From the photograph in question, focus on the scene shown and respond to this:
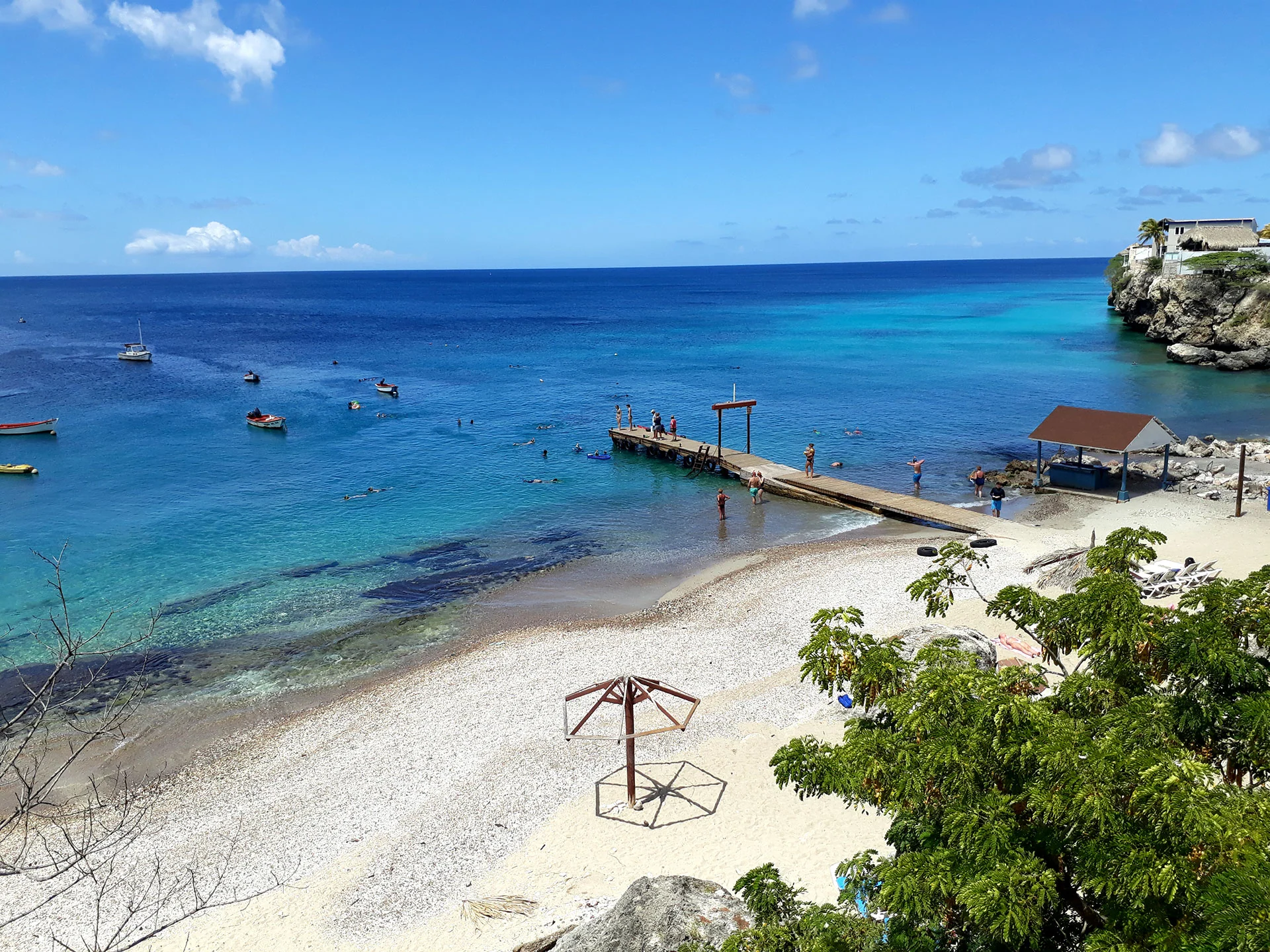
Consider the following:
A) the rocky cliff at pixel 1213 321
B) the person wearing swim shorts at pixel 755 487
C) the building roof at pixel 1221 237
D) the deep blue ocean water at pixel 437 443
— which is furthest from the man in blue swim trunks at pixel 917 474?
the building roof at pixel 1221 237

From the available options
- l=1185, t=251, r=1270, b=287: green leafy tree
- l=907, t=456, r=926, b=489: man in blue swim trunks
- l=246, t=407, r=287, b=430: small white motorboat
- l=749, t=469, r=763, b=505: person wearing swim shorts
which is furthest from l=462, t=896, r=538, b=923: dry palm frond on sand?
l=1185, t=251, r=1270, b=287: green leafy tree

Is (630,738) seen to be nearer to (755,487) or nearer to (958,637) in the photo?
(958,637)

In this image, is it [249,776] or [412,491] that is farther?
[412,491]

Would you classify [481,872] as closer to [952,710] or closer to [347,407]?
[952,710]

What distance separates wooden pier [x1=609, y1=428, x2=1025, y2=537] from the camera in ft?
105

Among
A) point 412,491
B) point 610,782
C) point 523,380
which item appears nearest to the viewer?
point 610,782

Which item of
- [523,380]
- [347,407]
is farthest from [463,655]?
[523,380]

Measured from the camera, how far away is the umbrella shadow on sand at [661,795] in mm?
15391

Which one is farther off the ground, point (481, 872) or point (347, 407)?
point (347, 407)

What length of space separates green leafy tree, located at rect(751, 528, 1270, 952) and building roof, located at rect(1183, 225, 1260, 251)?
88.9m

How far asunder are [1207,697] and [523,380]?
6759 cm

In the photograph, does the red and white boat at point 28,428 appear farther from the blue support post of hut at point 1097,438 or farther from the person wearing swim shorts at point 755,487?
the blue support post of hut at point 1097,438

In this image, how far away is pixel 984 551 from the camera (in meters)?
28.3

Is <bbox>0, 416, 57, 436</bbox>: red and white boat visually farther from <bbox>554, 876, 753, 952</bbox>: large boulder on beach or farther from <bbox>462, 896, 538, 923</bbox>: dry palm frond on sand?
<bbox>554, 876, 753, 952</bbox>: large boulder on beach
